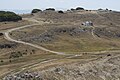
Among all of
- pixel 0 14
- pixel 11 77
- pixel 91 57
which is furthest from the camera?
pixel 0 14

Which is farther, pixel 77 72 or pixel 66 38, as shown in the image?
pixel 66 38

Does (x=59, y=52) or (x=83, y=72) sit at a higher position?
(x=83, y=72)

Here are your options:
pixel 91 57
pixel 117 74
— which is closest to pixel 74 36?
pixel 91 57

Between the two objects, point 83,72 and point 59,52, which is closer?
point 83,72

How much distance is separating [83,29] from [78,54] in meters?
36.5

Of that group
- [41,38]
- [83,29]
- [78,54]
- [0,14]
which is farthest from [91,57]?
[0,14]

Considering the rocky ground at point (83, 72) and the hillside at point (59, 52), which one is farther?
the hillside at point (59, 52)

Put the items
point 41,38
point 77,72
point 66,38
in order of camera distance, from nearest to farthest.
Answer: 1. point 77,72
2. point 41,38
3. point 66,38

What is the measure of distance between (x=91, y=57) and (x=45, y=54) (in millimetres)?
11617

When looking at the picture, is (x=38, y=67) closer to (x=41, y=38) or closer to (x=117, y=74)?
(x=117, y=74)

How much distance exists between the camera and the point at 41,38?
9331 cm

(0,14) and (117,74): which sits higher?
(0,14)

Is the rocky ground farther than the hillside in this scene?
No

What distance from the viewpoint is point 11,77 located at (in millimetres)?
51406
